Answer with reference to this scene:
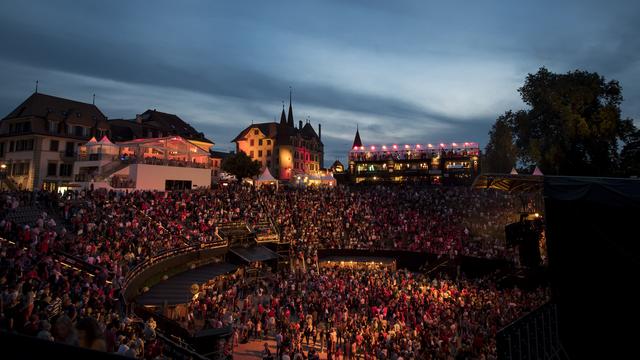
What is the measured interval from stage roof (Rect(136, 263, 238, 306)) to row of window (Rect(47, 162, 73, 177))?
26382mm

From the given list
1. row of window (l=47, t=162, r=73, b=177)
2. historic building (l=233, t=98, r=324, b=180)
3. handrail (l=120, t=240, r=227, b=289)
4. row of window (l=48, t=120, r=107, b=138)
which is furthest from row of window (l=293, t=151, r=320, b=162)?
handrail (l=120, t=240, r=227, b=289)

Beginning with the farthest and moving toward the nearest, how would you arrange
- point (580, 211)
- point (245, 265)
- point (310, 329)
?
point (245, 265), point (310, 329), point (580, 211)

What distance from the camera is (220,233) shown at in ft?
88.4

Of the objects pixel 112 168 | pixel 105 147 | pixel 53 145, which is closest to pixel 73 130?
pixel 53 145

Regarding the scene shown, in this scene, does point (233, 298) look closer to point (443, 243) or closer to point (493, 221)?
point (443, 243)

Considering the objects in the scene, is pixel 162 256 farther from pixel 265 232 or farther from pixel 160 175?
pixel 160 175

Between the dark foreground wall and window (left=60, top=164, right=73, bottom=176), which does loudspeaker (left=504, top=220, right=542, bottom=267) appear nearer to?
the dark foreground wall

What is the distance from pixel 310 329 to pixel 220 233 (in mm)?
12428

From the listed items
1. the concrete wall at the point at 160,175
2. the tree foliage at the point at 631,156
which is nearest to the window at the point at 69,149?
the concrete wall at the point at 160,175

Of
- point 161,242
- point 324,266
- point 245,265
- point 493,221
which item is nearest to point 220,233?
point 245,265

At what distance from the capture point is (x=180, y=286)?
795 inches

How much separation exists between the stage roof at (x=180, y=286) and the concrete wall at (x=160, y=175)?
13.0 metres

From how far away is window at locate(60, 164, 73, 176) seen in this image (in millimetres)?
39500

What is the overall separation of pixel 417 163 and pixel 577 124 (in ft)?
102
